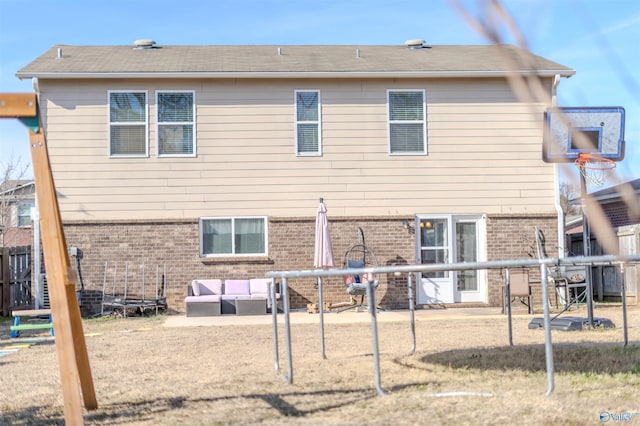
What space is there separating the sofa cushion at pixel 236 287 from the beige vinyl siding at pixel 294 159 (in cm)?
153

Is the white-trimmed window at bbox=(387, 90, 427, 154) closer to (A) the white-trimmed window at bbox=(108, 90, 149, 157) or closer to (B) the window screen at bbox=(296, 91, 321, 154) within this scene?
(B) the window screen at bbox=(296, 91, 321, 154)

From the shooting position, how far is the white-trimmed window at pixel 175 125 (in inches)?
654

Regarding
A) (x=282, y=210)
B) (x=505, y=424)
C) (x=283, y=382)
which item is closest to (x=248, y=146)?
(x=282, y=210)

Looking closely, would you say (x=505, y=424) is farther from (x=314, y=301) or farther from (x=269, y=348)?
(x=314, y=301)

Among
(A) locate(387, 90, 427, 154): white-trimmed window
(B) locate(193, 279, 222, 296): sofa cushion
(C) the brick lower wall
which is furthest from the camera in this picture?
(A) locate(387, 90, 427, 154): white-trimmed window

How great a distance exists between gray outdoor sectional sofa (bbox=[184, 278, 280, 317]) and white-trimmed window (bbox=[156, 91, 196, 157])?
9.63ft

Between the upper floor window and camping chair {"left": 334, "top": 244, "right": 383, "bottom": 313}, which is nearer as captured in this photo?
camping chair {"left": 334, "top": 244, "right": 383, "bottom": 313}

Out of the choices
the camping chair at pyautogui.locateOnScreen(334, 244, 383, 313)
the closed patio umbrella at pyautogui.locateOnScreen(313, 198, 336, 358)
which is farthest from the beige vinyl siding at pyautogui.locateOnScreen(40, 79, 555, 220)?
the camping chair at pyautogui.locateOnScreen(334, 244, 383, 313)

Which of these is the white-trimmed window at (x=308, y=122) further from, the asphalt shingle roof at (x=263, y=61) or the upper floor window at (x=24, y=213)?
the upper floor window at (x=24, y=213)

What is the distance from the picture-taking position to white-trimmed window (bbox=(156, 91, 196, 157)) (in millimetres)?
16609

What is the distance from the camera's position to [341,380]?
7121mm

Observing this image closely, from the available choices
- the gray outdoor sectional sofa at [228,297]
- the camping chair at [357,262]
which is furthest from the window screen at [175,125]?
the camping chair at [357,262]

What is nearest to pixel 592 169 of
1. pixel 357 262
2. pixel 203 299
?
pixel 203 299

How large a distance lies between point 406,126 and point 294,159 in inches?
104
